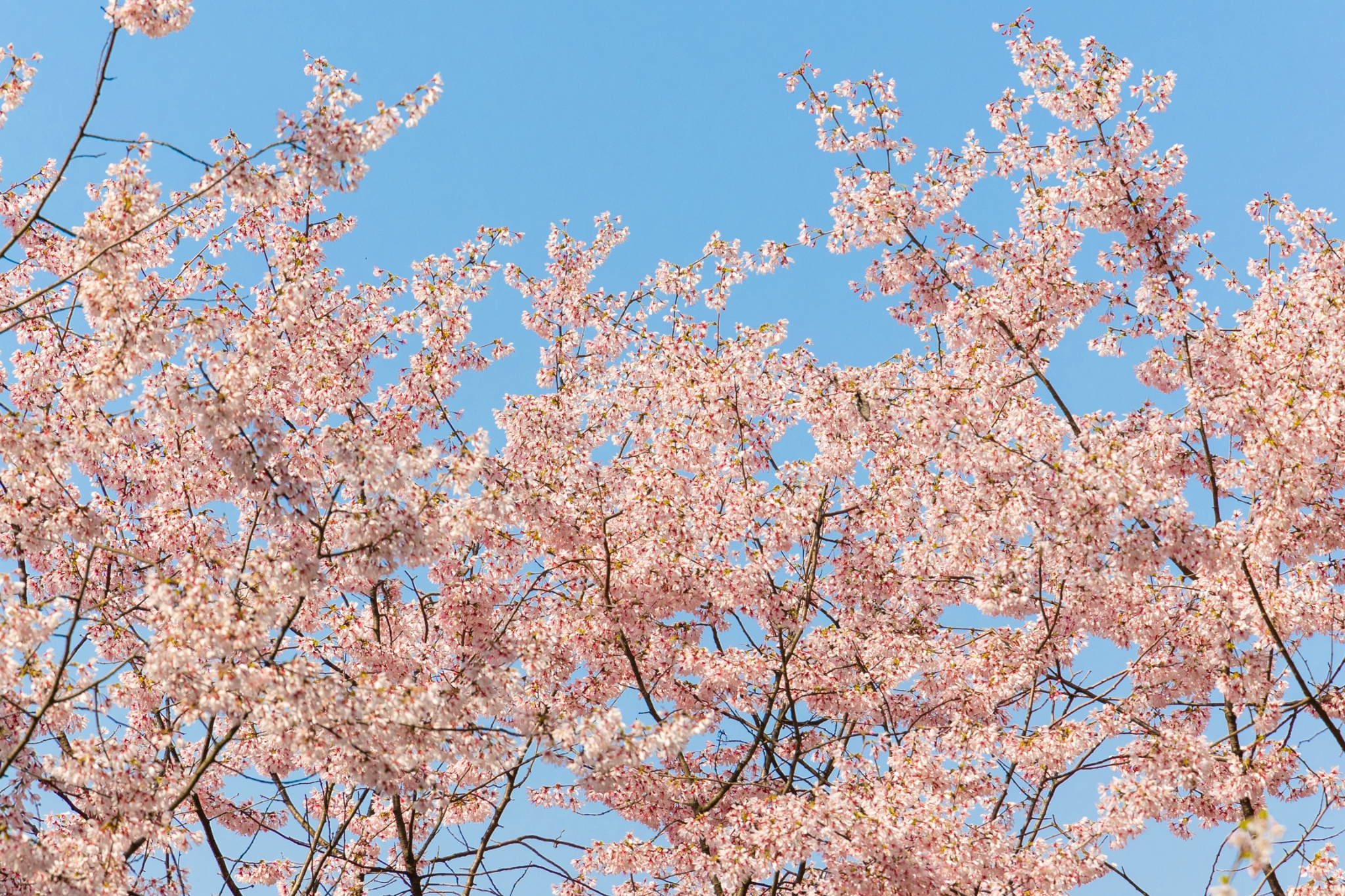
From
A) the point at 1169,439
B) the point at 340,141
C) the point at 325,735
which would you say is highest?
the point at 1169,439

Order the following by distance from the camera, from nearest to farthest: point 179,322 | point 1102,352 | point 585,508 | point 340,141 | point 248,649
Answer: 1. point 248,649
2. point 340,141
3. point 179,322
4. point 585,508
5. point 1102,352

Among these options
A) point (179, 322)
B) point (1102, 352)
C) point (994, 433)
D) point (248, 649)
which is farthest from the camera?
point (1102, 352)

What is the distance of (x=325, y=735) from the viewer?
23.3 ft

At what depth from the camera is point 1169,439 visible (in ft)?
39.1

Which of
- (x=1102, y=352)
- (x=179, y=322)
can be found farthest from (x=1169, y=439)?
(x=179, y=322)

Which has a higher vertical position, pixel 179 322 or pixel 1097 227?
pixel 1097 227

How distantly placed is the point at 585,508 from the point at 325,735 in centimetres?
501

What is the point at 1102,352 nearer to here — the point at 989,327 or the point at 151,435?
the point at 989,327

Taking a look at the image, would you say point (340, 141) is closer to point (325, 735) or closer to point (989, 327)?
point (325, 735)

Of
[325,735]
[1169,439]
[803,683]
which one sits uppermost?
[1169,439]

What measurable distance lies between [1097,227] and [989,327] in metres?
1.73

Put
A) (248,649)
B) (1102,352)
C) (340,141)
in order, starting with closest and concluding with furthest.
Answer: (248,649) < (340,141) < (1102,352)

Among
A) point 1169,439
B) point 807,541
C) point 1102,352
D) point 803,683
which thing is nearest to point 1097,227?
point 1102,352

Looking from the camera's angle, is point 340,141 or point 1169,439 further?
point 1169,439
